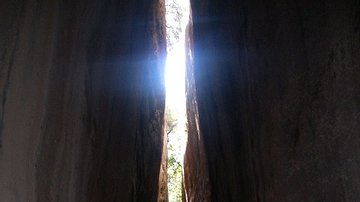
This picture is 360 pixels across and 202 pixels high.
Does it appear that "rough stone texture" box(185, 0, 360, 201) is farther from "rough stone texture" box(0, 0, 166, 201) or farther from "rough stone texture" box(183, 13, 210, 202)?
"rough stone texture" box(0, 0, 166, 201)

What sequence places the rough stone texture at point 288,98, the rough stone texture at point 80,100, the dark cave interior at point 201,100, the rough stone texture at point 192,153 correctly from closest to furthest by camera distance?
the rough stone texture at point 80,100 → the dark cave interior at point 201,100 → the rough stone texture at point 288,98 → the rough stone texture at point 192,153

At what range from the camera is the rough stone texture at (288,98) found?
10.3ft

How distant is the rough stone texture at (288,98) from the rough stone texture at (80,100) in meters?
1.25

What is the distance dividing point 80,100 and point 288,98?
200 cm

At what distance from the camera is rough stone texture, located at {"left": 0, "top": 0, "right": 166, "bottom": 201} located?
216 centimetres

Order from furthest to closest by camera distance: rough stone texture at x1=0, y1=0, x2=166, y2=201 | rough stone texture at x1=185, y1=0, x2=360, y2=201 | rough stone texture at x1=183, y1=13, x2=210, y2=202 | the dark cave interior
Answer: rough stone texture at x1=183, y1=13, x2=210, y2=202 < rough stone texture at x1=185, y1=0, x2=360, y2=201 < the dark cave interior < rough stone texture at x1=0, y1=0, x2=166, y2=201

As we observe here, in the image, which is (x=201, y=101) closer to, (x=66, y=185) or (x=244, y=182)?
(x=244, y=182)

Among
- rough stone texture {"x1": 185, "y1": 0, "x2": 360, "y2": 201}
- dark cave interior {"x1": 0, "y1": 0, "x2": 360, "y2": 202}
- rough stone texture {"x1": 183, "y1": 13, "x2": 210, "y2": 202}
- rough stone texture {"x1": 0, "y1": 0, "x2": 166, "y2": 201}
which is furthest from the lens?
rough stone texture {"x1": 183, "y1": 13, "x2": 210, "y2": 202}

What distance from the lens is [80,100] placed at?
3424 mm

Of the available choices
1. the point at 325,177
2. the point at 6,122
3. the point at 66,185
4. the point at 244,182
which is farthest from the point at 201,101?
the point at 6,122

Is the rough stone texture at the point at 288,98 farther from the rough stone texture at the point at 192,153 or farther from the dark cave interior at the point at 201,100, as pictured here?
the rough stone texture at the point at 192,153

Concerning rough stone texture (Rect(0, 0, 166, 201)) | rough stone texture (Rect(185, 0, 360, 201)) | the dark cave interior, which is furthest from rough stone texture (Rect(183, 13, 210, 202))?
rough stone texture (Rect(185, 0, 360, 201))

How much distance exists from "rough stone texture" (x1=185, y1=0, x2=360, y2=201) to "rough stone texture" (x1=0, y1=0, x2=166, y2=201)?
125 centimetres

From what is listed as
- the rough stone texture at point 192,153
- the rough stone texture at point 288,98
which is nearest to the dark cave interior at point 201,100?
the rough stone texture at point 288,98
